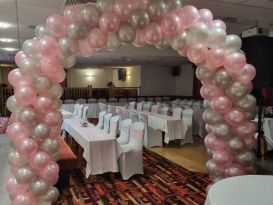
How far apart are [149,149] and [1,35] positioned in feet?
15.1

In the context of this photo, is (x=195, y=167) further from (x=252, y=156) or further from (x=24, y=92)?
(x=24, y=92)

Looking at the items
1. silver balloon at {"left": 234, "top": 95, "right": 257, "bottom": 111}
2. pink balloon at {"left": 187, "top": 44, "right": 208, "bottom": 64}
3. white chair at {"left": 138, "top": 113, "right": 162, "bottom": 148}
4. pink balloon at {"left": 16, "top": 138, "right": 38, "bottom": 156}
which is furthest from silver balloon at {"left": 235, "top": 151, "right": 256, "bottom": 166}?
white chair at {"left": 138, "top": 113, "right": 162, "bottom": 148}

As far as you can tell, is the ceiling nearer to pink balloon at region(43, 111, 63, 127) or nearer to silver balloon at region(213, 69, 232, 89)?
silver balloon at region(213, 69, 232, 89)

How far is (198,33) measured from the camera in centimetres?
282

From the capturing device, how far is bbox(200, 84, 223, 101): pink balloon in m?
3.09

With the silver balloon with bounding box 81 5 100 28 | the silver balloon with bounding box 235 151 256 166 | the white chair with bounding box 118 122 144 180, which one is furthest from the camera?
the white chair with bounding box 118 122 144 180

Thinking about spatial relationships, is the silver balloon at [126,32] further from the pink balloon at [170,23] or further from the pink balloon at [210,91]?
the pink balloon at [210,91]

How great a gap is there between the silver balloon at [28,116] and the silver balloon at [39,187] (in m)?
0.63

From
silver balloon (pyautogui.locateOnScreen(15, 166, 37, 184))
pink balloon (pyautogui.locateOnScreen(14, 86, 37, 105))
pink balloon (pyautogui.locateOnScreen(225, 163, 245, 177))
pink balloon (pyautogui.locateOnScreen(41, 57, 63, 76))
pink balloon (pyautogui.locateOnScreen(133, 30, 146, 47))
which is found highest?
pink balloon (pyautogui.locateOnScreen(133, 30, 146, 47))

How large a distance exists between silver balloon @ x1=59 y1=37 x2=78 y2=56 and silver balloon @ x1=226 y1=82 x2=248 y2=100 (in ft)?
6.00

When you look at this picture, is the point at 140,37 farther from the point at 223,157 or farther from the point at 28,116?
the point at 223,157

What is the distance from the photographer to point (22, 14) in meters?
4.45

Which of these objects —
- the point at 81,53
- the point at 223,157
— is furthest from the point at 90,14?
the point at 223,157

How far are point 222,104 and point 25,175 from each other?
232 cm
